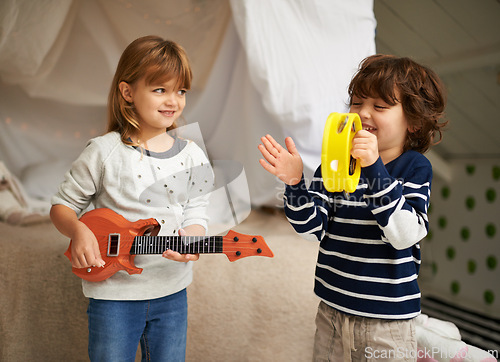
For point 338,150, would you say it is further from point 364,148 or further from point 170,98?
point 170,98

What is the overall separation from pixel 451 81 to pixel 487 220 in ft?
2.70

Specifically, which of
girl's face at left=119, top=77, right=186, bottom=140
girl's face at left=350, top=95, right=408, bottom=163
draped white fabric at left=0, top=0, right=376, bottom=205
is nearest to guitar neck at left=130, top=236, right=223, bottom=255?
girl's face at left=119, top=77, right=186, bottom=140

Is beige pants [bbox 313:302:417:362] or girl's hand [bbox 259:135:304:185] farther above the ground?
girl's hand [bbox 259:135:304:185]

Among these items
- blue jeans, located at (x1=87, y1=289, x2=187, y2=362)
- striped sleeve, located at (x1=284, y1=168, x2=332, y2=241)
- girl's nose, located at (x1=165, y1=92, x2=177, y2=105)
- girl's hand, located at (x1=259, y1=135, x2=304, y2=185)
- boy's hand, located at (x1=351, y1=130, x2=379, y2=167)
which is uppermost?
girl's nose, located at (x1=165, y1=92, x2=177, y2=105)

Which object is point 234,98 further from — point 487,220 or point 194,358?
point 487,220

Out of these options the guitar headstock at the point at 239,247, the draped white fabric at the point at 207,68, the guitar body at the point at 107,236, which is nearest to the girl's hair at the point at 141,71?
the guitar body at the point at 107,236

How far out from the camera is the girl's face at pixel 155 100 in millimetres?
800

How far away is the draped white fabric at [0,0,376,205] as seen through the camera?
122 centimetres

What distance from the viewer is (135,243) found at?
0.79 metres

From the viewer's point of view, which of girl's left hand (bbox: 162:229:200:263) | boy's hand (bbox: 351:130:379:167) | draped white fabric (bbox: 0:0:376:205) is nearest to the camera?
boy's hand (bbox: 351:130:379:167)

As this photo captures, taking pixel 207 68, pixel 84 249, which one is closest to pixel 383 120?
pixel 84 249

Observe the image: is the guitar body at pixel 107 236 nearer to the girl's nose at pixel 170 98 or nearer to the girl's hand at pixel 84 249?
the girl's hand at pixel 84 249

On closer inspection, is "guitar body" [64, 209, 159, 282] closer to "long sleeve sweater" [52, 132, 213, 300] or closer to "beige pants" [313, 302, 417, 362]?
"long sleeve sweater" [52, 132, 213, 300]

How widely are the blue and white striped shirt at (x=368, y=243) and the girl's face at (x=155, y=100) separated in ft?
0.92
